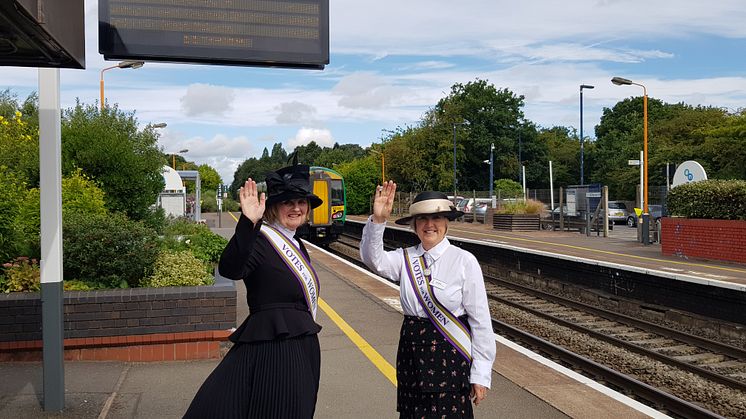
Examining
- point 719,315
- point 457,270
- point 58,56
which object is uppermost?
point 58,56

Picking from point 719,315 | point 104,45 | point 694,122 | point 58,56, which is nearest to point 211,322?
point 104,45

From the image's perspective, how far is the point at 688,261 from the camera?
19.5 metres

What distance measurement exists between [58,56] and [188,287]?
3474 mm

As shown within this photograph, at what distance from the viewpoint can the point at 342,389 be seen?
641cm

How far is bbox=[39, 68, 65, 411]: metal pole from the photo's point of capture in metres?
5.39

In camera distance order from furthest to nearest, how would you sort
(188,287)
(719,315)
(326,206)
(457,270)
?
(326,206) < (719,315) < (188,287) < (457,270)

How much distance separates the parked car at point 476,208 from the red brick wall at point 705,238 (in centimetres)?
2334

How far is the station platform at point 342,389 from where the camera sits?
566 centimetres

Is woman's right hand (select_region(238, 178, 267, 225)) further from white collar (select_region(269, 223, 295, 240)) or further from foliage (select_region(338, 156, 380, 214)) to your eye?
foliage (select_region(338, 156, 380, 214))

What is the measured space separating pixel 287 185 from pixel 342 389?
3.26 metres

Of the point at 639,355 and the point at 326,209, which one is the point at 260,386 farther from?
the point at 326,209

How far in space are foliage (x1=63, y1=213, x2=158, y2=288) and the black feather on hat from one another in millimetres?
4604

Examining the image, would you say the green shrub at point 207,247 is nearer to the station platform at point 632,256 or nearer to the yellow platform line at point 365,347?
the yellow platform line at point 365,347

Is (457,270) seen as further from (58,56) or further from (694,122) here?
(694,122)
